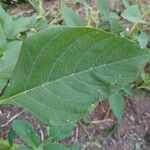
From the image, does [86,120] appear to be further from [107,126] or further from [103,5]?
[103,5]

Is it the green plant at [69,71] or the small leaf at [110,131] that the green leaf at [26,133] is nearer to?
the green plant at [69,71]

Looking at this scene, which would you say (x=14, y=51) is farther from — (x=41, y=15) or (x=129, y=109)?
(x=129, y=109)

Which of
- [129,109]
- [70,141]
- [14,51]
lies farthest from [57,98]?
[129,109]

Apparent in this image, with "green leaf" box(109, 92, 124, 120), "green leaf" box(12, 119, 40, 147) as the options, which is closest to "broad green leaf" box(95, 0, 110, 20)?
"green leaf" box(109, 92, 124, 120)

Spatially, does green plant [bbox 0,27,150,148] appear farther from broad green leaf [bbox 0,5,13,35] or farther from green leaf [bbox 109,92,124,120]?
green leaf [bbox 109,92,124,120]

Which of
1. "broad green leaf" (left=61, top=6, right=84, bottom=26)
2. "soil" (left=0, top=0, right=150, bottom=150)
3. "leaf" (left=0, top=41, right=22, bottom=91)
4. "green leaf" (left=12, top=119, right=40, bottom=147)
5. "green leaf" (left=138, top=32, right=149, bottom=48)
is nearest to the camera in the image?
"leaf" (left=0, top=41, right=22, bottom=91)

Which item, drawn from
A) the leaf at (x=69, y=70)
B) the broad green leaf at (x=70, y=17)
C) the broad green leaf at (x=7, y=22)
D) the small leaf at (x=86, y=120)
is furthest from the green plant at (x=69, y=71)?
the small leaf at (x=86, y=120)

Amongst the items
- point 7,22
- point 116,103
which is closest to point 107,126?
point 116,103
